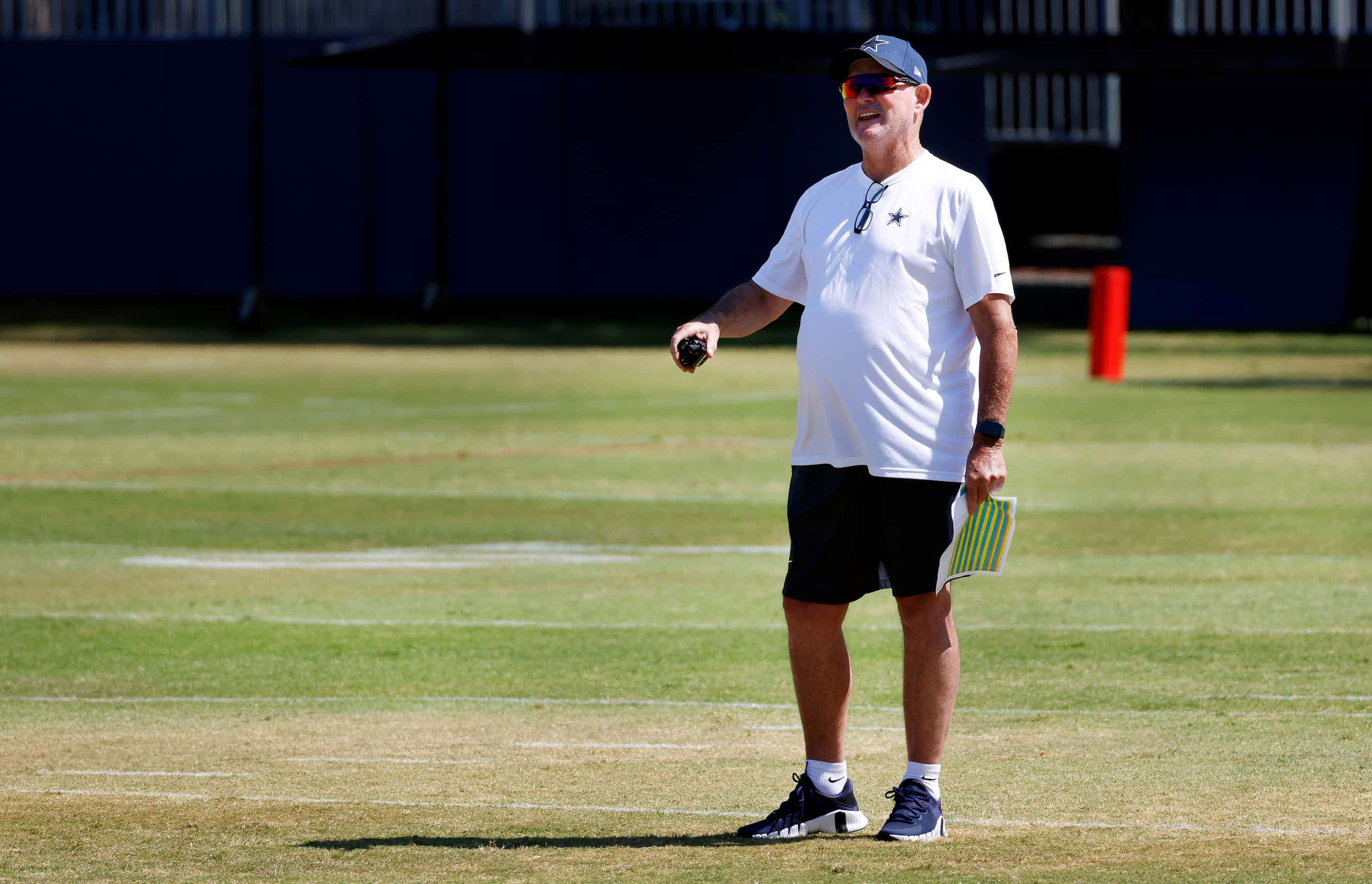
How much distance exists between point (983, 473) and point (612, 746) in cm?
216

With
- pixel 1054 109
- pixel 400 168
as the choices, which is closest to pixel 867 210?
pixel 400 168

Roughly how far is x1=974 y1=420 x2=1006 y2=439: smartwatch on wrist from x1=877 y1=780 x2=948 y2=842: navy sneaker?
96 cm

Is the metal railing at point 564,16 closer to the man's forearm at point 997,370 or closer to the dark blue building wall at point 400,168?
the dark blue building wall at point 400,168

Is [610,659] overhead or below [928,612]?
below

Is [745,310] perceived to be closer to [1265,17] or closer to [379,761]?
[379,761]

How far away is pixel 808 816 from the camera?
20.9ft

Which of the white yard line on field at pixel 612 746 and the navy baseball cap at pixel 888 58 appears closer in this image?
the navy baseball cap at pixel 888 58

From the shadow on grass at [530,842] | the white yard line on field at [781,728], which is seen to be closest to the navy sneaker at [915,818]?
the shadow on grass at [530,842]

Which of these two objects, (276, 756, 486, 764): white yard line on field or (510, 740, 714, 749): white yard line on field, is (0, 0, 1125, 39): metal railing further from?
(276, 756, 486, 764): white yard line on field

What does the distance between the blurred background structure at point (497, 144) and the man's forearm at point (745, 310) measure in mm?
32494

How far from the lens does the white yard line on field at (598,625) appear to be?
33.8 ft

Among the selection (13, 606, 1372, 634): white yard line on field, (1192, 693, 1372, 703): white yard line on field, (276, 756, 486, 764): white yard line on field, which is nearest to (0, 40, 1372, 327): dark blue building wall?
(13, 606, 1372, 634): white yard line on field

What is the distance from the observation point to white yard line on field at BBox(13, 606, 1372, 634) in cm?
1029

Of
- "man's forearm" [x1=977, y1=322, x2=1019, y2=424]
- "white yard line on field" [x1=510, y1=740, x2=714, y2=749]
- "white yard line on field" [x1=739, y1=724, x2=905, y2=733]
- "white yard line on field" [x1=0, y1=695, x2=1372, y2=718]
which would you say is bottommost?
"white yard line on field" [x1=0, y1=695, x2=1372, y2=718]
